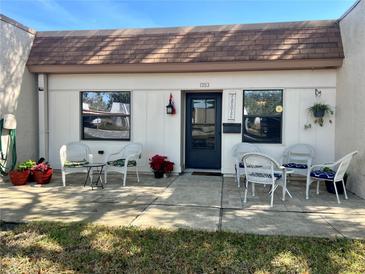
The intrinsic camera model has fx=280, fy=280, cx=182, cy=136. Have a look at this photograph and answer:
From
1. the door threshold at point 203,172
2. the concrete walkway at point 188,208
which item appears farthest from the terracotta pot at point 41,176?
the door threshold at point 203,172

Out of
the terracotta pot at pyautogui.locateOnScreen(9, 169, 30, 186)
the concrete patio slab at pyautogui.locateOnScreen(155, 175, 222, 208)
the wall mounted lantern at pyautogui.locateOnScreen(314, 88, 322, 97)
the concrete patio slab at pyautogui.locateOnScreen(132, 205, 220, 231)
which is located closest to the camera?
the concrete patio slab at pyautogui.locateOnScreen(132, 205, 220, 231)

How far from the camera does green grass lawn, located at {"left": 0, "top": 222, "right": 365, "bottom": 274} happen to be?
2621 mm

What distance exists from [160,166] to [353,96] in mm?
4431

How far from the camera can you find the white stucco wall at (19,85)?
6371 mm

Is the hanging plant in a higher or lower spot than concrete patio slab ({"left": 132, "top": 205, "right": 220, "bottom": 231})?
higher

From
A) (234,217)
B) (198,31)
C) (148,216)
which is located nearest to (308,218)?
(234,217)

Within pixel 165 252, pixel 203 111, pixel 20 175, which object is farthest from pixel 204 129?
pixel 165 252

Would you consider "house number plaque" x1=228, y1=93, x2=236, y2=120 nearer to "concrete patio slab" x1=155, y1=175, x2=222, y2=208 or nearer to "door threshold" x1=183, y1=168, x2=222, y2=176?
"door threshold" x1=183, y1=168, x2=222, y2=176

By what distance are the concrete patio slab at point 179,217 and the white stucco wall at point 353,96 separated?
308cm

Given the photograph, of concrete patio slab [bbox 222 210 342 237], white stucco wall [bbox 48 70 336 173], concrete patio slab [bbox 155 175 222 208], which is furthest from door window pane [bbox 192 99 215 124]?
concrete patio slab [bbox 222 210 342 237]

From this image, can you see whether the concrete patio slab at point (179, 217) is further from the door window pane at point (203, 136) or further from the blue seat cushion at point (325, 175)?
the door window pane at point (203, 136)

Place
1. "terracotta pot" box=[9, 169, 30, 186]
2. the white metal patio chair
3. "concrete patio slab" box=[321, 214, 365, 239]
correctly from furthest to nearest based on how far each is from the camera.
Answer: "terracotta pot" box=[9, 169, 30, 186] < the white metal patio chair < "concrete patio slab" box=[321, 214, 365, 239]

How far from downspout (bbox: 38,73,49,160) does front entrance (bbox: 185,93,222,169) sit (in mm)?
3831

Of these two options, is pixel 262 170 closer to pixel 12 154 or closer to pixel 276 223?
pixel 276 223
